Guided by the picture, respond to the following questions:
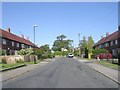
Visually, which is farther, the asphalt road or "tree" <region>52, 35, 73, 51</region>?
"tree" <region>52, 35, 73, 51</region>

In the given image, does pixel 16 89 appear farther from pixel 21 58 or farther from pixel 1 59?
pixel 21 58

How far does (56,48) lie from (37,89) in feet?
516

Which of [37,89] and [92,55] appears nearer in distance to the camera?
[37,89]

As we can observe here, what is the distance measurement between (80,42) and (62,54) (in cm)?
2583

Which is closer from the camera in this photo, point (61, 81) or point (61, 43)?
point (61, 81)

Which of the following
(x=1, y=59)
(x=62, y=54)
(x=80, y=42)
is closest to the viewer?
(x=1, y=59)

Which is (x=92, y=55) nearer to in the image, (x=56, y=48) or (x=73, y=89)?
(x=73, y=89)

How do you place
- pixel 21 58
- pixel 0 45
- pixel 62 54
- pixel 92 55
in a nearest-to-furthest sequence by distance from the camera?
pixel 21 58 < pixel 0 45 < pixel 92 55 < pixel 62 54

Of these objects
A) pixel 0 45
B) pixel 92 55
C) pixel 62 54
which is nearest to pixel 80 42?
pixel 62 54

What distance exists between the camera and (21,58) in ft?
165

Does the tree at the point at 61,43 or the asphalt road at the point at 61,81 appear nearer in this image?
the asphalt road at the point at 61,81

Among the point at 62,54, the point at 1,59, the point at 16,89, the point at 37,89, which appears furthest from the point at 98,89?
the point at 62,54

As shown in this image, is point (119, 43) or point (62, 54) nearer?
point (119, 43)

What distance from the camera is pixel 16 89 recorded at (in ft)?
45.1
